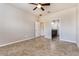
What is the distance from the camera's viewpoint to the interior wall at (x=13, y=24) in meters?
4.65

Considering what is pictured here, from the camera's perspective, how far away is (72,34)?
5.79 m

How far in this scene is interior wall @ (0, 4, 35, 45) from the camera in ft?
15.3

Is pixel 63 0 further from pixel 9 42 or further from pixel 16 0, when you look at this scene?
pixel 9 42

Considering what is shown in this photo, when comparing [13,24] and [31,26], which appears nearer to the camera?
[13,24]

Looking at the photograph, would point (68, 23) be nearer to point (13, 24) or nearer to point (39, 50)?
point (39, 50)

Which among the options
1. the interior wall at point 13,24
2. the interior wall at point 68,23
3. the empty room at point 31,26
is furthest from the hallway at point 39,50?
the interior wall at point 68,23

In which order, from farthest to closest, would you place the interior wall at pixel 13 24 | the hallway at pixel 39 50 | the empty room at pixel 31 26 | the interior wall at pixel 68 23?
the interior wall at pixel 68 23 < the interior wall at pixel 13 24 < the empty room at pixel 31 26 < the hallway at pixel 39 50

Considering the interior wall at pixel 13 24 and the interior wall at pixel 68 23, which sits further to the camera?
the interior wall at pixel 68 23

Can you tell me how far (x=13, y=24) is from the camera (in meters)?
5.37

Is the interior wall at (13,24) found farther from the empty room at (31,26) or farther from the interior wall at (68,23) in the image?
the interior wall at (68,23)

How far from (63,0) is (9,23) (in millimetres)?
4533

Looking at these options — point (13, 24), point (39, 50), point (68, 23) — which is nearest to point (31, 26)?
point (13, 24)

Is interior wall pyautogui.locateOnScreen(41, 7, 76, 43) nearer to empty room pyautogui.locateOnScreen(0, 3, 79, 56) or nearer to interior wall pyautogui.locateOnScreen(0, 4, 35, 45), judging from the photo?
empty room pyautogui.locateOnScreen(0, 3, 79, 56)

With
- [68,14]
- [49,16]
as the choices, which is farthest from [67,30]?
[49,16]
